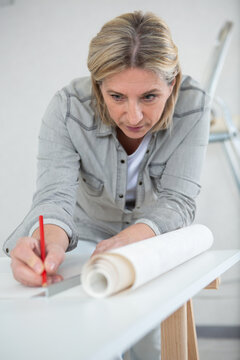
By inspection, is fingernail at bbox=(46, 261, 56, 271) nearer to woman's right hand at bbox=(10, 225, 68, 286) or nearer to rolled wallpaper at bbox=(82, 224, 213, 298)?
woman's right hand at bbox=(10, 225, 68, 286)

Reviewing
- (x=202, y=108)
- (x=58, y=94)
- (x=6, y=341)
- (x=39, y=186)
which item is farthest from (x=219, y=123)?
(x=6, y=341)

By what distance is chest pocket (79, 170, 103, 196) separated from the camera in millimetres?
1473

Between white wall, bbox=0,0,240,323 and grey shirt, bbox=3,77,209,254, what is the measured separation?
1153 mm

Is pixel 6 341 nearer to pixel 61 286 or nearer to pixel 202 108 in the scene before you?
pixel 61 286

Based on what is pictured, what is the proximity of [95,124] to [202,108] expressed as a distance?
1.07 ft

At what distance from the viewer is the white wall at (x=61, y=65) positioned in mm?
2564

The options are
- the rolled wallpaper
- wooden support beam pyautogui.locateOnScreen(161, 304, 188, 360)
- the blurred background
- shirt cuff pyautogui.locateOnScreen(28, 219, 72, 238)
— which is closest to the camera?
the rolled wallpaper

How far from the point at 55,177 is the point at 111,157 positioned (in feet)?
0.72

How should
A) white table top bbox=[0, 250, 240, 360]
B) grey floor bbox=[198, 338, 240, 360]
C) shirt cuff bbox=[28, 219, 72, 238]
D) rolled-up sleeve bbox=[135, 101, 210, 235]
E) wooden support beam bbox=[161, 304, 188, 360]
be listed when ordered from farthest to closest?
grey floor bbox=[198, 338, 240, 360], rolled-up sleeve bbox=[135, 101, 210, 235], shirt cuff bbox=[28, 219, 72, 238], wooden support beam bbox=[161, 304, 188, 360], white table top bbox=[0, 250, 240, 360]

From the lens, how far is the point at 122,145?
144 centimetres

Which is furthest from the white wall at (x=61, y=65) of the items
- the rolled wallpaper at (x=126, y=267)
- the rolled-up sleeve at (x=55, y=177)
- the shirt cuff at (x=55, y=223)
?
the rolled wallpaper at (x=126, y=267)

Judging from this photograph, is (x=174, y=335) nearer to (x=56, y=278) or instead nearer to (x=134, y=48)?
(x=56, y=278)

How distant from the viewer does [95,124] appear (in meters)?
1.40

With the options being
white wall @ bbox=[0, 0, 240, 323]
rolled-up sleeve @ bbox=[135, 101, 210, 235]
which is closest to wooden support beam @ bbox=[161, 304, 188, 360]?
rolled-up sleeve @ bbox=[135, 101, 210, 235]
